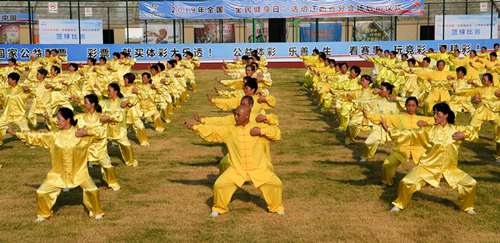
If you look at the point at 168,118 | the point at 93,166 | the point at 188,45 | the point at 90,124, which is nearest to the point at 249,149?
the point at 90,124

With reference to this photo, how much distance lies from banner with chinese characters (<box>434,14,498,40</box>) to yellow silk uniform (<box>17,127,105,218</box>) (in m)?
24.6

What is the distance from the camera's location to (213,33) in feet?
115

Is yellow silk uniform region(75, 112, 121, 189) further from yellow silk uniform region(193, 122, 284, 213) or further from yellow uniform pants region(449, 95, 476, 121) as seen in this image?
yellow uniform pants region(449, 95, 476, 121)

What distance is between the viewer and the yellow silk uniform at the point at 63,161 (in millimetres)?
6746

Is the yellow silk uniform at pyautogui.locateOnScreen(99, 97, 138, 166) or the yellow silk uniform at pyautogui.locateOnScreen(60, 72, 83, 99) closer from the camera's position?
the yellow silk uniform at pyautogui.locateOnScreen(99, 97, 138, 166)

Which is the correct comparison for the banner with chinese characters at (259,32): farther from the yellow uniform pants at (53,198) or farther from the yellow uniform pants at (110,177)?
the yellow uniform pants at (53,198)

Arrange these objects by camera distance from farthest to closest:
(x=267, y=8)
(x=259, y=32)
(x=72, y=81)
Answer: (x=259, y=32)
(x=267, y=8)
(x=72, y=81)

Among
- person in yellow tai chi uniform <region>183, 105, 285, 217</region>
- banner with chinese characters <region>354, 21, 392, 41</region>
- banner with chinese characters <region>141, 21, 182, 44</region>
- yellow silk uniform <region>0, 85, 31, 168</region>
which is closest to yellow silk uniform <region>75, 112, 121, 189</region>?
person in yellow tai chi uniform <region>183, 105, 285, 217</region>

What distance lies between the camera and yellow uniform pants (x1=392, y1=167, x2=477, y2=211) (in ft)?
22.6

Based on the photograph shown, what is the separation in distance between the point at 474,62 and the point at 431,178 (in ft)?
43.3

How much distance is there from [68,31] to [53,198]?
22.0m

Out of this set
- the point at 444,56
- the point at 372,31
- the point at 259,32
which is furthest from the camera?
the point at 259,32

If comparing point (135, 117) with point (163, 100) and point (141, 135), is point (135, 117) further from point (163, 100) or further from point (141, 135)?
point (163, 100)

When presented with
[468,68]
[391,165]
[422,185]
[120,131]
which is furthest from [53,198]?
[468,68]
